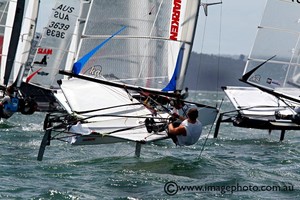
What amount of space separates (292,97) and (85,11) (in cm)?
1049

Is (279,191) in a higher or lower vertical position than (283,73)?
lower

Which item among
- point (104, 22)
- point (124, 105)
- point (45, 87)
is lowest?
point (45, 87)

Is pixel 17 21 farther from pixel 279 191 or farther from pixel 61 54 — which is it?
pixel 279 191

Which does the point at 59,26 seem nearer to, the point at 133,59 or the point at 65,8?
the point at 65,8

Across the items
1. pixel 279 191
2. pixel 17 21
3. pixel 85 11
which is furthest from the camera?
pixel 85 11

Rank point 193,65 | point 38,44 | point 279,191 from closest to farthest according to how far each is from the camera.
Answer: point 279,191 < point 38,44 < point 193,65

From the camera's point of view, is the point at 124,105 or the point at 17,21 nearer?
the point at 124,105

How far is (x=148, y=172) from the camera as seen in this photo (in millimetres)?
12930

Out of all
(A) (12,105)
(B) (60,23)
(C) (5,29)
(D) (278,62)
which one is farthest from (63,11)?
(D) (278,62)

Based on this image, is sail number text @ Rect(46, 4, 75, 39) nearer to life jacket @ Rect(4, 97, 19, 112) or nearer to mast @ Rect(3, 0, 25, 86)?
mast @ Rect(3, 0, 25, 86)

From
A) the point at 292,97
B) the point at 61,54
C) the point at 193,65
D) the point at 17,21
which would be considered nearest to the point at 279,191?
the point at 292,97

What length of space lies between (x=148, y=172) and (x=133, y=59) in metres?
3.49

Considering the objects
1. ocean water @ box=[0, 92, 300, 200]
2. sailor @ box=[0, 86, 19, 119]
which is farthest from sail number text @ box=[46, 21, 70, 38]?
ocean water @ box=[0, 92, 300, 200]

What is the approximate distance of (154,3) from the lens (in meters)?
16.0
